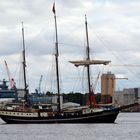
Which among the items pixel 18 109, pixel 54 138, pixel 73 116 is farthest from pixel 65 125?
pixel 54 138

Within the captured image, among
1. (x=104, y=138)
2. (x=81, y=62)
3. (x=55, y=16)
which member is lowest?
(x=104, y=138)

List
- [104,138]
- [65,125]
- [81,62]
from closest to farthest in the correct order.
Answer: [104,138]
[65,125]
[81,62]

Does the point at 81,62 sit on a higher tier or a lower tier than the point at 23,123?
higher

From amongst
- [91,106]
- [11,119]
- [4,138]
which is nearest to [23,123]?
[11,119]

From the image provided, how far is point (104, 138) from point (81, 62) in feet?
169

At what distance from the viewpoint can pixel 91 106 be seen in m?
141

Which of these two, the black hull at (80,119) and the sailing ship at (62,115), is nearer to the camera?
the black hull at (80,119)

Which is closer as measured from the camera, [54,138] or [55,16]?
[54,138]

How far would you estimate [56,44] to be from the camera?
464ft

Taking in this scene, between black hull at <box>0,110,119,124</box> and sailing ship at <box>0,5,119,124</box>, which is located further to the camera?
sailing ship at <box>0,5,119,124</box>

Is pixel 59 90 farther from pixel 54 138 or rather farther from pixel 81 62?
pixel 54 138

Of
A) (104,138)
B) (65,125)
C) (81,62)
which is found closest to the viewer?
(104,138)

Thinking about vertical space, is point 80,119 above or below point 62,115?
below

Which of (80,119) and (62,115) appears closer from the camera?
(80,119)
